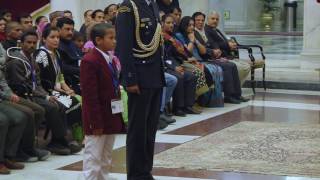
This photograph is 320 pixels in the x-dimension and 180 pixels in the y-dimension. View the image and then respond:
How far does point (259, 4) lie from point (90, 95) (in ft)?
85.4

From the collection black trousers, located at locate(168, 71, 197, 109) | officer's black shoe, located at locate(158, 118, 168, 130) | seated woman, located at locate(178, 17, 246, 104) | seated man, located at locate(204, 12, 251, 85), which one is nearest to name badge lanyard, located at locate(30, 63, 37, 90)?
officer's black shoe, located at locate(158, 118, 168, 130)

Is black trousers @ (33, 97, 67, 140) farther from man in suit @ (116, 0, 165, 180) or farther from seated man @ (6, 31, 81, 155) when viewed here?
man in suit @ (116, 0, 165, 180)

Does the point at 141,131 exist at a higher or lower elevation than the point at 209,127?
higher

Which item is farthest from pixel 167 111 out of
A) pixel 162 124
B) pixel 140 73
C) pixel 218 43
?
pixel 140 73

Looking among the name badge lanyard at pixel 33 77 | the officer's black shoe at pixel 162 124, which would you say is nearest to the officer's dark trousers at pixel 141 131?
the name badge lanyard at pixel 33 77

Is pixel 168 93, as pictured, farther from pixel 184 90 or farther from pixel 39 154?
pixel 39 154

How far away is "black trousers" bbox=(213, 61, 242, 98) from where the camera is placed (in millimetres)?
Result: 11711

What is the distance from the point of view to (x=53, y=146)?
7957 millimetres

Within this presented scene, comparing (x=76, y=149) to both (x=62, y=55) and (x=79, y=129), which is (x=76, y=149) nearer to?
(x=79, y=129)

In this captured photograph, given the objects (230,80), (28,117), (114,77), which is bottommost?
(230,80)

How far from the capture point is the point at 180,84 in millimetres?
10383

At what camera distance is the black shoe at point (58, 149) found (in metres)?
7.87

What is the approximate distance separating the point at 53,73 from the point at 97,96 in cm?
244

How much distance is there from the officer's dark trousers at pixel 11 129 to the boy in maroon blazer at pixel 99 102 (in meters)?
1.33
